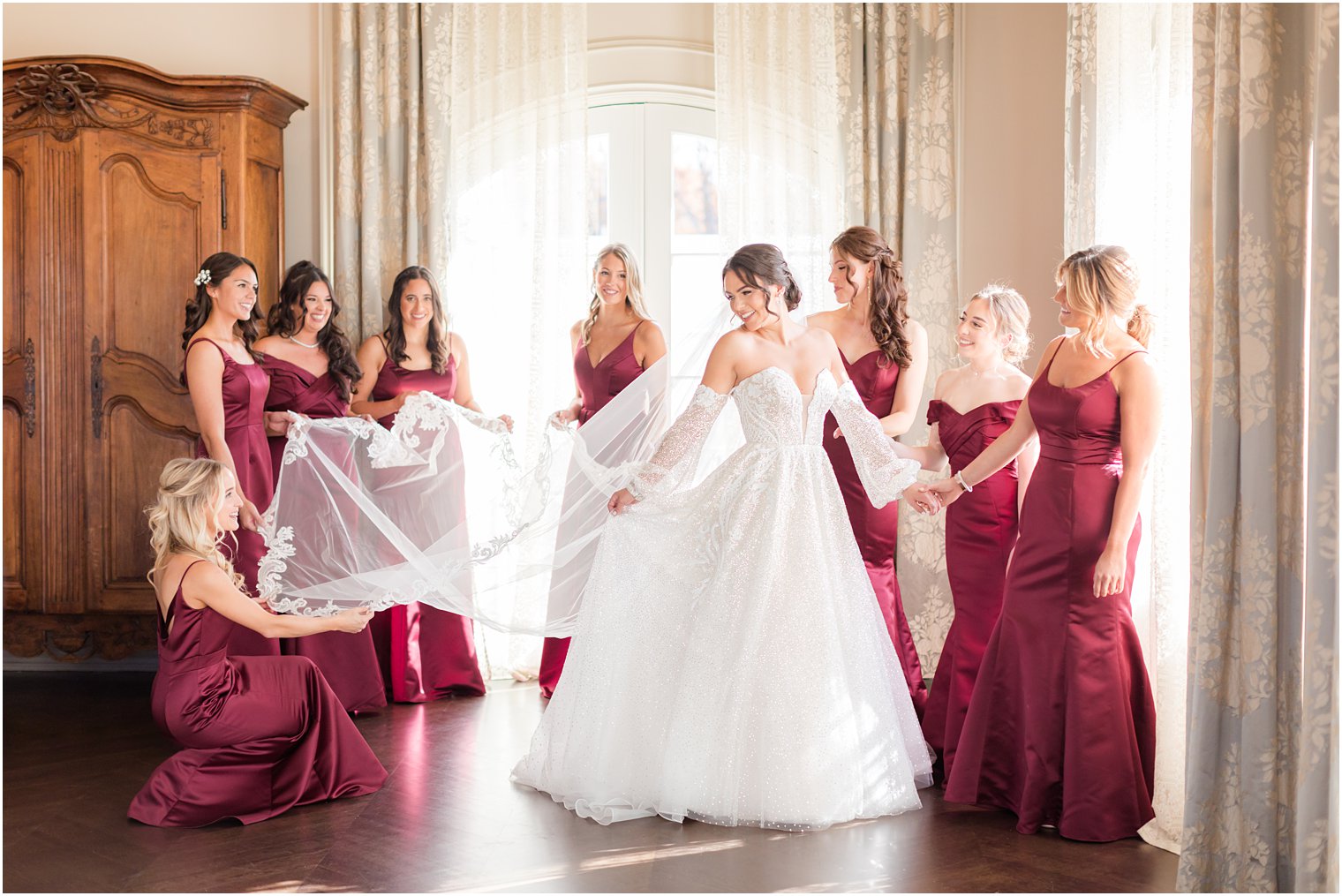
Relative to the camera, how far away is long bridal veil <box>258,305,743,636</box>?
3756 mm

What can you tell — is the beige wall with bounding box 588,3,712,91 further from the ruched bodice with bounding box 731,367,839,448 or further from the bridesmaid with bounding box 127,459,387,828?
the bridesmaid with bounding box 127,459,387,828

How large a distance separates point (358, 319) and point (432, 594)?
6.88 feet

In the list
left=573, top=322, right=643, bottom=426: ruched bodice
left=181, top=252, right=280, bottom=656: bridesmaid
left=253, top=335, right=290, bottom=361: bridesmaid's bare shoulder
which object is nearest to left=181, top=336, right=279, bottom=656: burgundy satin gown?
Answer: left=181, top=252, right=280, bottom=656: bridesmaid

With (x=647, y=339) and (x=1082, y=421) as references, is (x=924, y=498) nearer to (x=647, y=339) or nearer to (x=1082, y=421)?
(x=1082, y=421)

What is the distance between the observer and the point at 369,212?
5.43 m

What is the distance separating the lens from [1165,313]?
3.37 m

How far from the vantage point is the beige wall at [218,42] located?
561 centimetres

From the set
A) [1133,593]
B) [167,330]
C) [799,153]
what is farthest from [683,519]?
[167,330]

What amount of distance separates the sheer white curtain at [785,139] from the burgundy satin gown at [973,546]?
62.1 inches

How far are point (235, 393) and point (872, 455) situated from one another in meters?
2.51

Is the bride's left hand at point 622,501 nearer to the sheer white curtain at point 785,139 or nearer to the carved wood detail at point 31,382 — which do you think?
the sheer white curtain at point 785,139

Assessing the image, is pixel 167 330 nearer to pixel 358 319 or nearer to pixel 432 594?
pixel 358 319

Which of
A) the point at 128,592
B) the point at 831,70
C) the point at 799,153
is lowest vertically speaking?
the point at 128,592

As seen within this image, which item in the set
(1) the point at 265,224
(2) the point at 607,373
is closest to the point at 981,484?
(2) the point at 607,373
